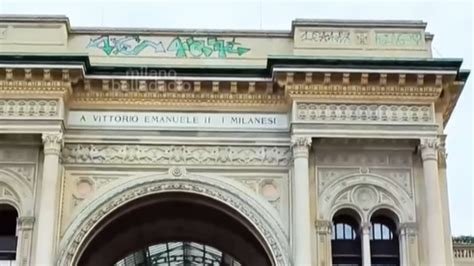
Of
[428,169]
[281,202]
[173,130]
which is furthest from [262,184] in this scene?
[428,169]

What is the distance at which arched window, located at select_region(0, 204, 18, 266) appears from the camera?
23016mm

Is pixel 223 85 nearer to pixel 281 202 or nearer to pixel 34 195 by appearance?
pixel 281 202

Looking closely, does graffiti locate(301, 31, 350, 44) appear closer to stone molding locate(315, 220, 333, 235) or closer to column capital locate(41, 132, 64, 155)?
stone molding locate(315, 220, 333, 235)

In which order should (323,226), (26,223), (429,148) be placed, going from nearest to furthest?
(26,223)
(323,226)
(429,148)

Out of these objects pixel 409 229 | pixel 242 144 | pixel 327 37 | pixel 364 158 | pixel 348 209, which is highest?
pixel 327 37

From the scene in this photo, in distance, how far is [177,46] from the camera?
81.5ft

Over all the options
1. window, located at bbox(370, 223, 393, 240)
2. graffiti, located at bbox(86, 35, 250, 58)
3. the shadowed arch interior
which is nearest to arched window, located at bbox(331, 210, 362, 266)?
window, located at bbox(370, 223, 393, 240)

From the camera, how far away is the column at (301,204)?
868 inches

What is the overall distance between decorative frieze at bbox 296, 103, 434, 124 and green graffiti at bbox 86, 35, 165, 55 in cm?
445

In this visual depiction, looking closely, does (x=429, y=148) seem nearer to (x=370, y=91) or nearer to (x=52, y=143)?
(x=370, y=91)

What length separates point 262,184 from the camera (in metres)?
23.5

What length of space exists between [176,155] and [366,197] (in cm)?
500

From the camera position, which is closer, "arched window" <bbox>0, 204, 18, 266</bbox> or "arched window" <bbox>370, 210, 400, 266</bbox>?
"arched window" <bbox>0, 204, 18, 266</bbox>

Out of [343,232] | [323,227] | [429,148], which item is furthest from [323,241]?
[429,148]
